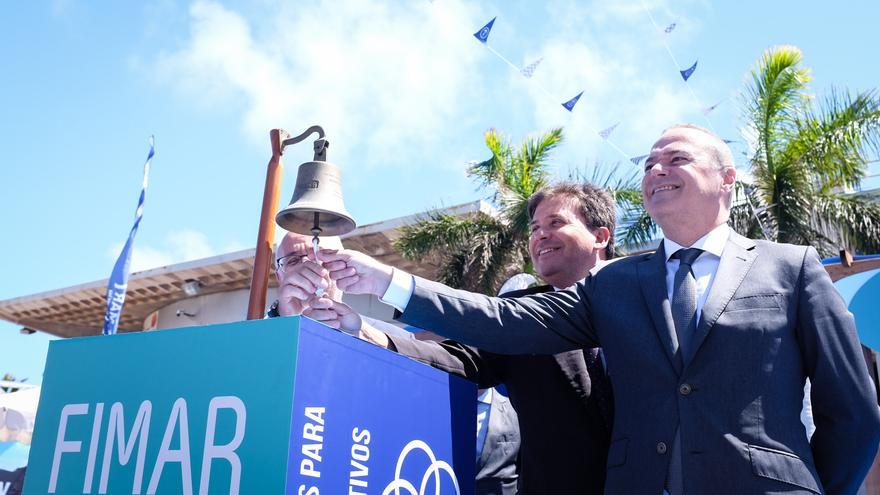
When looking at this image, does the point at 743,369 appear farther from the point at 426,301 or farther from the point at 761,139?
the point at 761,139

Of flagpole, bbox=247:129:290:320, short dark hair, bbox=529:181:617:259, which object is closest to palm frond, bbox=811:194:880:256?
short dark hair, bbox=529:181:617:259

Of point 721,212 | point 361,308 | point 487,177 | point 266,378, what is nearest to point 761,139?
point 487,177

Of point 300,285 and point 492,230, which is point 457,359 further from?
point 492,230

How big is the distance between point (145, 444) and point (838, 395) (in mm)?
1660

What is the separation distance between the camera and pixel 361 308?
723 inches

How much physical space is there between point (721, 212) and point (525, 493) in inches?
39.8

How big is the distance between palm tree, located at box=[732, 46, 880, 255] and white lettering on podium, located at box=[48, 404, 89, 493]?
12794 millimetres

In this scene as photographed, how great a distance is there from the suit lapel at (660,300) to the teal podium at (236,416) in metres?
0.63

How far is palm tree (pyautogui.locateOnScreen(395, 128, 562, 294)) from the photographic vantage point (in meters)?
14.9

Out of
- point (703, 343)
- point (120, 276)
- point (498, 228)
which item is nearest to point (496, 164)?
point (498, 228)

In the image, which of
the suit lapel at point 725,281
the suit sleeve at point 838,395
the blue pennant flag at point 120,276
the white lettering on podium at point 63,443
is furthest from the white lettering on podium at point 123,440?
the blue pennant flag at point 120,276

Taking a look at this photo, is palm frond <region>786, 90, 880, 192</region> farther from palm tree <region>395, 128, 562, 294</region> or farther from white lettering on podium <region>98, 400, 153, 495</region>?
white lettering on podium <region>98, 400, 153, 495</region>

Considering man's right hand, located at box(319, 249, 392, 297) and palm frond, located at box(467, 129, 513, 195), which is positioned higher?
palm frond, located at box(467, 129, 513, 195)

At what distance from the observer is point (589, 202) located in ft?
10.3
